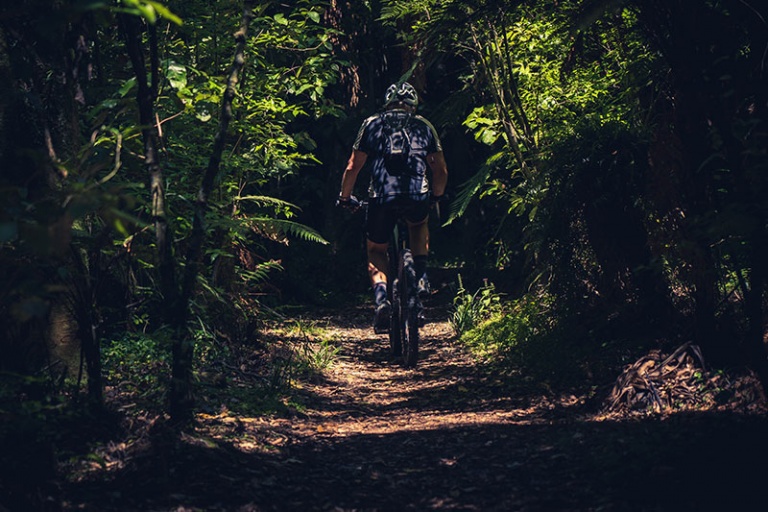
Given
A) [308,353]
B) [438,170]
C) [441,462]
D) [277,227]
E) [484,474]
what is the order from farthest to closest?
[438,170] → [308,353] → [277,227] → [441,462] → [484,474]

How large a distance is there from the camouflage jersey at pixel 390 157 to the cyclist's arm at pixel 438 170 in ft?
0.30

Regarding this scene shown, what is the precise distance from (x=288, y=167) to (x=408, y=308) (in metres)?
1.70

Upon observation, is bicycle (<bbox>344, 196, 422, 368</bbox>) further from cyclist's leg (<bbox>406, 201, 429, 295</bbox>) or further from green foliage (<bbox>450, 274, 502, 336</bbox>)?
green foliage (<bbox>450, 274, 502, 336</bbox>)

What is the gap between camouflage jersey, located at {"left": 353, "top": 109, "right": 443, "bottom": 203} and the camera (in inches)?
291

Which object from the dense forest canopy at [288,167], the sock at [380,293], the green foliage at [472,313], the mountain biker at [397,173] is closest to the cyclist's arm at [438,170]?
the mountain biker at [397,173]

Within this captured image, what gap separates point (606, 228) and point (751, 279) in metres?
1.86

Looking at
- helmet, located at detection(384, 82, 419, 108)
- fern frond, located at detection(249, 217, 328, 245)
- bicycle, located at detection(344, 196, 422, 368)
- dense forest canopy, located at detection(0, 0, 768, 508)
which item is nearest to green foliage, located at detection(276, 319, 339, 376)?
dense forest canopy, located at detection(0, 0, 768, 508)

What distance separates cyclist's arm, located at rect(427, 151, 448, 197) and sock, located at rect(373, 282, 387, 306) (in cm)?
106

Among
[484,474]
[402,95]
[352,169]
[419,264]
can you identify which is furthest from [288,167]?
[484,474]

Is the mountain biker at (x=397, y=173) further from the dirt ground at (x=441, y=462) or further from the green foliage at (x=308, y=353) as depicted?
the dirt ground at (x=441, y=462)

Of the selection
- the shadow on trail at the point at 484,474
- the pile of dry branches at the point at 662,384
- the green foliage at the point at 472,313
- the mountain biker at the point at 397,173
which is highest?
the mountain biker at the point at 397,173

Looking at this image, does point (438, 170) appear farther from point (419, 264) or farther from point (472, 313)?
point (472, 313)

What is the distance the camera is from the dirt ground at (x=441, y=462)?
3.49 metres

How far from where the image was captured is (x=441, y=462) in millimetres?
4438
